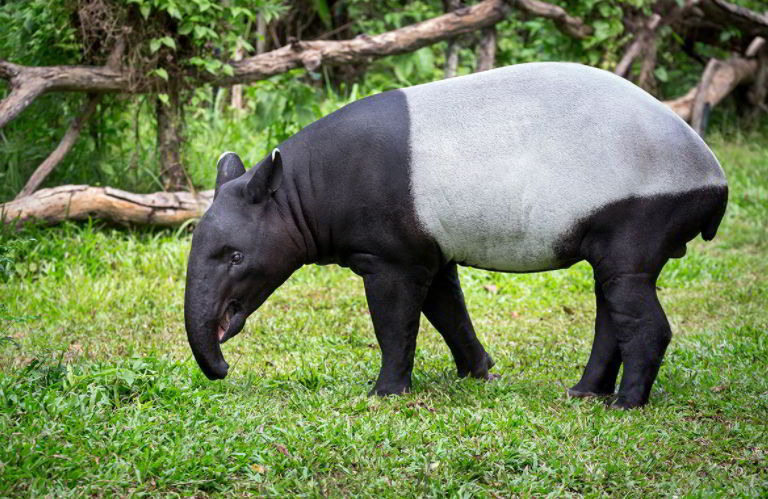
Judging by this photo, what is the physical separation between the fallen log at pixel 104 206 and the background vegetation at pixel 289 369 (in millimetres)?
146

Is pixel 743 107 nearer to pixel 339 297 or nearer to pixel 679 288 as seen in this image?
pixel 679 288

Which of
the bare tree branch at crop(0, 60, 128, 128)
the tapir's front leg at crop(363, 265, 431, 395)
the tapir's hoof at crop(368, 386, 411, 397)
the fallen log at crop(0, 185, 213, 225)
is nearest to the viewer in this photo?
the tapir's front leg at crop(363, 265, 431, 395)

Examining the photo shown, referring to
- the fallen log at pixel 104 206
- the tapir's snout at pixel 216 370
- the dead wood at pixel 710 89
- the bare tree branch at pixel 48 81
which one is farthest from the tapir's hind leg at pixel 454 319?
the dead wood at pixel 710 89

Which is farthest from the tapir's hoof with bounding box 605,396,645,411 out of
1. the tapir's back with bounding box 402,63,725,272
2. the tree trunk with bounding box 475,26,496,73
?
the tree trunk with bounding box 475,26,496,73

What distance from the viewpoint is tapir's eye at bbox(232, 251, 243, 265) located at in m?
4.35

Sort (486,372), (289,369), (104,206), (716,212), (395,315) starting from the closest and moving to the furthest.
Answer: (716,212) → (395,315) → (486,372) → (289,369) → (104,206)

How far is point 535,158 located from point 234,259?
1.55 metres

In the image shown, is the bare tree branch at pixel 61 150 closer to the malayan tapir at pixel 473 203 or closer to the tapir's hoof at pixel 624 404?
the malayan tapir at pixel 473 203

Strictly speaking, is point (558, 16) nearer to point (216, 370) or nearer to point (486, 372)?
point (486, 372)

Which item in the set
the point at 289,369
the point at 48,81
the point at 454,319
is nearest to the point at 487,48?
the point at 48,81

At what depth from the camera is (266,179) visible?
4.36 metres

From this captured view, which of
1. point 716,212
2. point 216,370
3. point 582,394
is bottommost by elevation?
point 582,394

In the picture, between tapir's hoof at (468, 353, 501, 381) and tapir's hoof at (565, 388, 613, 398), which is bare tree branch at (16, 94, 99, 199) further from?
tapir's hoof at (565, 388, 613, 398)

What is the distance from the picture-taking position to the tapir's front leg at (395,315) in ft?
14.5
